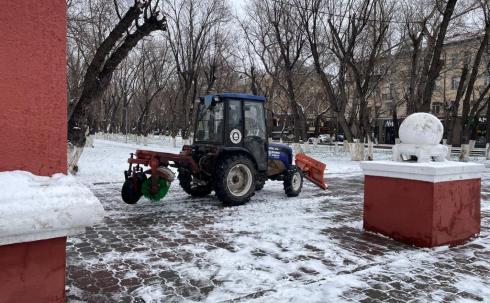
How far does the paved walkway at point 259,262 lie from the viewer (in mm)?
3988

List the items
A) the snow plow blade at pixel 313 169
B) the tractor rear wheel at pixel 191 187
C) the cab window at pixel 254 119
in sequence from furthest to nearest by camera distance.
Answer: the snow plow blade at pixel 313 169, the tractor rear wheel at pixel 191 187, the cab window at pixel 254 119

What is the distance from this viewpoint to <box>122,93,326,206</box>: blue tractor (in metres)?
8.41

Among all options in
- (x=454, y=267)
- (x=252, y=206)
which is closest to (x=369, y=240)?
(x=454, y=267)

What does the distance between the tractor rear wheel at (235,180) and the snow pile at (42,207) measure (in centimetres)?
592

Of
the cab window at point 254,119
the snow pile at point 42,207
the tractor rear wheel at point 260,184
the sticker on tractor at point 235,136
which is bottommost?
the tractor rear wheel at point 260,184

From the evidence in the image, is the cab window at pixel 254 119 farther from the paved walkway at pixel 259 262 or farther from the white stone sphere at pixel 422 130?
the white stone sphere at pixel 422 130

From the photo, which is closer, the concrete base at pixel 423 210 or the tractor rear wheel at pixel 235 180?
the concrete base at pixel 423 210

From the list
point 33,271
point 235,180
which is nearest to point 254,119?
point 235,180

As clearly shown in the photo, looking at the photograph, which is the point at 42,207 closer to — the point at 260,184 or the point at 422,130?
the point at 422,130

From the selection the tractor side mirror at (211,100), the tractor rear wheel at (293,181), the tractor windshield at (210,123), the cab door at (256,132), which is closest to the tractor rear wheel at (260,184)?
the tractor rear wheel at (293,181)

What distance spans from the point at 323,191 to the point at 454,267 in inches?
246

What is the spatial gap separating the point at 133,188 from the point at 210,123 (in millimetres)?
2161

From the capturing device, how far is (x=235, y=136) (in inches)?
351

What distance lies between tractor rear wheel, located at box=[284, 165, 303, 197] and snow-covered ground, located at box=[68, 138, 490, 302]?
1797mm
